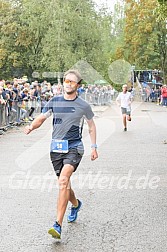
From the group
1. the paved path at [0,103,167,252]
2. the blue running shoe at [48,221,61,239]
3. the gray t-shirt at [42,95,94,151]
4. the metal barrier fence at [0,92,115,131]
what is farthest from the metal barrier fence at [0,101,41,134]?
the blue running shoe at [48,221,61,239]

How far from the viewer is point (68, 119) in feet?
21.1

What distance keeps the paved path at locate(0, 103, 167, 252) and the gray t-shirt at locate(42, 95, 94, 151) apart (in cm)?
102

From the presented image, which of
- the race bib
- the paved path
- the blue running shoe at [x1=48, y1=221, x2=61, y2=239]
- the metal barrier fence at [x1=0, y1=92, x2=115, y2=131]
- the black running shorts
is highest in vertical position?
the race bib

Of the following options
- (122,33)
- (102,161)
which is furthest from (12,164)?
(122,33)

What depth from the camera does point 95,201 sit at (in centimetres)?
782

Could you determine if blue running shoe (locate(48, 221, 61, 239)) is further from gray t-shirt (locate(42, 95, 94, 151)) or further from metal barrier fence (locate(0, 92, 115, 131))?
metal barrier fence (locate(0, 92, 115, 131))

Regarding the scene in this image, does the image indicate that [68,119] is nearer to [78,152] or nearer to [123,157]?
[78,152]

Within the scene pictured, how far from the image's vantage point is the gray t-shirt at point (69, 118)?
253 inches

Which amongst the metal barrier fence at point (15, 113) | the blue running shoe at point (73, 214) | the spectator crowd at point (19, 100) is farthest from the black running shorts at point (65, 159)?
the metal barrier fence at point (15, 113)

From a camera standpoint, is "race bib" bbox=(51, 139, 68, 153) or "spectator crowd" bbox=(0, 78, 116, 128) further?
"spectator crowd" bbox=(0, 78, 116, 128)

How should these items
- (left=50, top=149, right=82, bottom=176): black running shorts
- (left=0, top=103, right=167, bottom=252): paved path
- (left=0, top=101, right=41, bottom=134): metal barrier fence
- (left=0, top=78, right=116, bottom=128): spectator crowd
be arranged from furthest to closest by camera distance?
1. (left=0, top=78, right=116, bottom=128): spectator crowd
2. (left=0, top=101, right=41, bottom=134): metal barrier fence
3. (left=50, top=149, right=82, bottom=176): black running shorts
4. (left=0, top=103, right=167, bottom=252): paved path

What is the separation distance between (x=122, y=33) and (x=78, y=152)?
167ft

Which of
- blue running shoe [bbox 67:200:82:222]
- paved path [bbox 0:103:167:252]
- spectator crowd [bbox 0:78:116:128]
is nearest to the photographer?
paved path [bbox 0:103:167:252]

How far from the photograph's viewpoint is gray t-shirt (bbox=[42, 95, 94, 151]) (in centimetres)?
643
